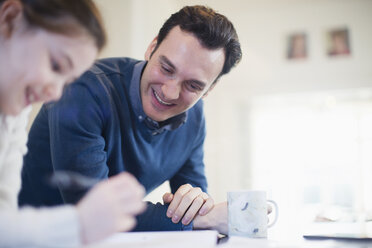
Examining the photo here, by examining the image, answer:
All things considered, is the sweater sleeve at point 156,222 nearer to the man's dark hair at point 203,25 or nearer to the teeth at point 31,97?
the teeth at point 31,97

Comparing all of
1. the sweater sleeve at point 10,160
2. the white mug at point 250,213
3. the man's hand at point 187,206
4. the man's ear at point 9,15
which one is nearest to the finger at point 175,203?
the man's hand at point 187,206

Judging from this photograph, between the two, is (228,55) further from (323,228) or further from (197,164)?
(323,228)

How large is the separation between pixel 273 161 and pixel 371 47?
1.26 metres

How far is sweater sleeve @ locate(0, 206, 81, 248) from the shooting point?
36cm

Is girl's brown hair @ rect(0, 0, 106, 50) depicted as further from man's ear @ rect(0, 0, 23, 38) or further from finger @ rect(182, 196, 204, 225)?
finger @ rect(182, 196, 204, 225)

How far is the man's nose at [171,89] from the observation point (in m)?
0.88

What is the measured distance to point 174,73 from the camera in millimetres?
887

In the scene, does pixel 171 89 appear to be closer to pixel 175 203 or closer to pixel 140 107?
pixel 140 107


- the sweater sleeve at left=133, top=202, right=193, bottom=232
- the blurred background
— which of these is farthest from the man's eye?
the blurred background

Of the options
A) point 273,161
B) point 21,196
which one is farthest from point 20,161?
point 273,161

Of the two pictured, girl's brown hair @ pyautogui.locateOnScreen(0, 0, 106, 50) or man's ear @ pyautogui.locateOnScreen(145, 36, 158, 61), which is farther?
man's ear @ pyautogui.locateOnScreen(145, 36, 158, 61)

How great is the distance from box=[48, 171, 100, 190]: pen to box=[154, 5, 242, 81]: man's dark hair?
17.2 inches

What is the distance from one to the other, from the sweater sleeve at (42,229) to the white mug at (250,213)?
0.35m

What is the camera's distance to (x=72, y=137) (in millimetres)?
726
